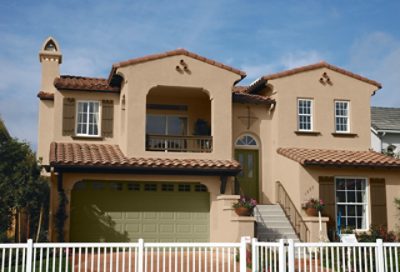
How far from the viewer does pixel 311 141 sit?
24.3 meters

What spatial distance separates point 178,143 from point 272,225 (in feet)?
15.6

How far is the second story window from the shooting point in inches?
922

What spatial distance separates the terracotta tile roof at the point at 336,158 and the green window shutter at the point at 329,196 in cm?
71

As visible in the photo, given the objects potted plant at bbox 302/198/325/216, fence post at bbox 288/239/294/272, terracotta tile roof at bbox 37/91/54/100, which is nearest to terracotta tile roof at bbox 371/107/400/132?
potted plant at bbox 302/198/325/216

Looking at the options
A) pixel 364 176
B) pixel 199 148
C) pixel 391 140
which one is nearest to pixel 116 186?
pixel 199 148

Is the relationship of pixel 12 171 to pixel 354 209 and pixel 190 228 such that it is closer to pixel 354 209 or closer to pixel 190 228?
pixel 190 228

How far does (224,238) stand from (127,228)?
357 centimetres

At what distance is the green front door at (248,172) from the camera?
2412cm

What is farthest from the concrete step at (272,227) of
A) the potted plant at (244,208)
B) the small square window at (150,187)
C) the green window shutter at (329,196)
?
the small square window at (150,187)

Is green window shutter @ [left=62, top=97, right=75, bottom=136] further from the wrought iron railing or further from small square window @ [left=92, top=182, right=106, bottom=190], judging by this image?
the wrought iron railing

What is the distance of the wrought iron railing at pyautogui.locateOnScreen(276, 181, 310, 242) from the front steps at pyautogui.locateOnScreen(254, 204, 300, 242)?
0.54ft

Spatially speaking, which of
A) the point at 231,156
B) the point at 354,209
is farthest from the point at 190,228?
the point at 354,209

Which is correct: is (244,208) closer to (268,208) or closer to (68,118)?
(268,208)

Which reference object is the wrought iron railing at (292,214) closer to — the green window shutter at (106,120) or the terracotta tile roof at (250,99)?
the terracotta tile roof at (250,99)
